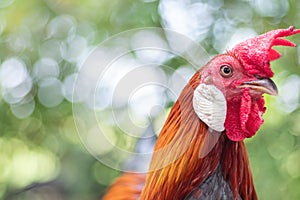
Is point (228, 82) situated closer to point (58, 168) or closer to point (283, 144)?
point (283, 144)

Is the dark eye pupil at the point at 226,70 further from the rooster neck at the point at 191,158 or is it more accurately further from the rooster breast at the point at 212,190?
the rooster breast at the point at 212,190

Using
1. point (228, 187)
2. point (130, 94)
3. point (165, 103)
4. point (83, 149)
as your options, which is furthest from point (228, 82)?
point (83, 149)

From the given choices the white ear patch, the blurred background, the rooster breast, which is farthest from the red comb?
the blurred background

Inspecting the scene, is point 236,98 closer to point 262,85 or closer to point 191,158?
point 262,85

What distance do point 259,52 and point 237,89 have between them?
0.15 meters

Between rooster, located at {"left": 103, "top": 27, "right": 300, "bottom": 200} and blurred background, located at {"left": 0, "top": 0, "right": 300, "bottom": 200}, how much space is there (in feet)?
4.25

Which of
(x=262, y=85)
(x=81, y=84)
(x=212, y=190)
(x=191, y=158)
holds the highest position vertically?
(x=262, y=85)

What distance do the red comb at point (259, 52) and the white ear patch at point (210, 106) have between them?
0.14 metres

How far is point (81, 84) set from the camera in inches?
130

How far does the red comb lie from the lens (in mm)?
1628

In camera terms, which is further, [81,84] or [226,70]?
[81,84]

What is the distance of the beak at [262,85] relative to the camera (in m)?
1.58

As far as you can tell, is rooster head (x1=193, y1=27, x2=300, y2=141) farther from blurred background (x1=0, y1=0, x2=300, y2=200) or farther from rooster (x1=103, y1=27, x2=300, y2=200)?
blurred background (x1=0, y1=0, x2=300, y2=200)

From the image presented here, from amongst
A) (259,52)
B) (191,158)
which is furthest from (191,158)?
(259,52)
